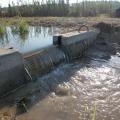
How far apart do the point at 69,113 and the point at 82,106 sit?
0.43 m

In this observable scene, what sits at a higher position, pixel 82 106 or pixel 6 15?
pixel 6 15

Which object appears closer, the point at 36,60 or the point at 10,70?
the point at 10,70

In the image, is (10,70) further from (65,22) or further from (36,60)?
(65,22)

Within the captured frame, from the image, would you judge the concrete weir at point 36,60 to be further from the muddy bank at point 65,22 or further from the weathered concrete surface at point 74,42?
the muddy bank at point 65,22

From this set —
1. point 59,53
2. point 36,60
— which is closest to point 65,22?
point 59,53

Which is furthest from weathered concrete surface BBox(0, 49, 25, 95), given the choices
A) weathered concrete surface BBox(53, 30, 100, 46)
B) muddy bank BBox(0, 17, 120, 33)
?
muddy bank BBox(0, 17, 120, 33)

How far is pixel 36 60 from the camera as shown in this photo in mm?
5871

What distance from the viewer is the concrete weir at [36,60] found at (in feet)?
Result: 15.6

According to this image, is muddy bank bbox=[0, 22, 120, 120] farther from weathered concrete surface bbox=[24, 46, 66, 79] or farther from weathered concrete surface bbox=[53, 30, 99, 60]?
weathered concrete surface bbox=[53, 30, 99, 60]

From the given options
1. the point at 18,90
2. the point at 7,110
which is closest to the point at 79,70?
the point at 18,90

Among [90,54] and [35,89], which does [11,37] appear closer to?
[90,54]

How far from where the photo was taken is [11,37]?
10195 mm

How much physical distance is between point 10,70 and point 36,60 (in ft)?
3.88

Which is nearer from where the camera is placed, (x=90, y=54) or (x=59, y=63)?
(x=59, y=63)
